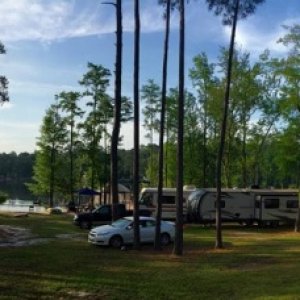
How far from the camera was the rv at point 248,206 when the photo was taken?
39.7m

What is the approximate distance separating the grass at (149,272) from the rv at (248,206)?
46.3 ft

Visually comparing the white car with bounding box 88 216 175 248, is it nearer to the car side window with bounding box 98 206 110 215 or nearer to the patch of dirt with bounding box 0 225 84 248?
the patch of dirt with bounding box 0 225 84 248

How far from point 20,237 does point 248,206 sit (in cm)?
1780

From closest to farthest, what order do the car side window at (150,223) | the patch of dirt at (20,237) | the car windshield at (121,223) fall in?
1. the car windshield at (121,223)
2. the patch of dirt at (20,237)
3. the car side window at (150,223)

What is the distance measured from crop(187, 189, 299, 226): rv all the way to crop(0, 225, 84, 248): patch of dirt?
11738 millimetres

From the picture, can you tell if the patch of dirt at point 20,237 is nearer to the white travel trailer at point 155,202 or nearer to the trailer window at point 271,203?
the white travel trailer at point 155,202

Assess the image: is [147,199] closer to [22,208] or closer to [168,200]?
[168,200]

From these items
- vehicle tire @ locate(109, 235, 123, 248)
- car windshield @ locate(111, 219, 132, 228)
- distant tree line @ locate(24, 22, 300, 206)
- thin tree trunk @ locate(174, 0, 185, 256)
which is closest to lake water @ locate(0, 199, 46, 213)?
distant tree line @ locate(24, 22, 300, 206)

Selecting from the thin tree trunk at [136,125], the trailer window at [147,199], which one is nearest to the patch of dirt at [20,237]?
the thin tree trunk at [136,125]

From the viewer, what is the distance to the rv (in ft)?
130

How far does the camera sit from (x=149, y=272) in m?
17.1

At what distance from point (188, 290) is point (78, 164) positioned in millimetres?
46692

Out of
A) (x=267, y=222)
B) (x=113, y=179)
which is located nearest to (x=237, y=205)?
(x=267, y=222)

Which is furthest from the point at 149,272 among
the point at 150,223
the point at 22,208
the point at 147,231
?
the point at 22,208
